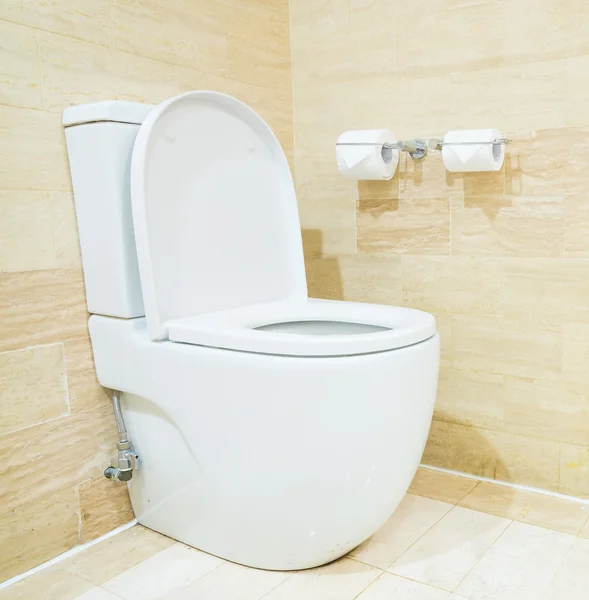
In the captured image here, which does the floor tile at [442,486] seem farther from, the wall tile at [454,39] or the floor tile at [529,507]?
the wall tile at [454,39]

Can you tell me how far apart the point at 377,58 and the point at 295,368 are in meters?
0.94

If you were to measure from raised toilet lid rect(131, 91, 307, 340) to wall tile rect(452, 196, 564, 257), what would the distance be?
1.26ft

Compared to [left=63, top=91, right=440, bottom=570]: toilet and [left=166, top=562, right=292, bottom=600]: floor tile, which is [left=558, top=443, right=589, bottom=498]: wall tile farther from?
[left=166, top=562, right=292, bottom=600]: floor tile

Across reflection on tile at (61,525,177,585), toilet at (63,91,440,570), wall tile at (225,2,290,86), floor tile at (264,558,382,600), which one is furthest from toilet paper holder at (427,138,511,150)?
reflection on tile at (61,525,177,585)

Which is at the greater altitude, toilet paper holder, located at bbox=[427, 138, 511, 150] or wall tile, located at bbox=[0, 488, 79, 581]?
toilet paper holder, located at bbox=[427, 138, 511, 150]

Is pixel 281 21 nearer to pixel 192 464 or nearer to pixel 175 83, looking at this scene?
pixel 175 83

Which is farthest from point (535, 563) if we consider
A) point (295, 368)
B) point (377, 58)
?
point (377, 58)

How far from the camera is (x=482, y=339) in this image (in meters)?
1.53

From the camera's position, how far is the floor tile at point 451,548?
3.81ft

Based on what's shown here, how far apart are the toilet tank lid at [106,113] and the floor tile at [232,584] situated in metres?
0.84

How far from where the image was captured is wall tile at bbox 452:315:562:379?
1439 millimetres

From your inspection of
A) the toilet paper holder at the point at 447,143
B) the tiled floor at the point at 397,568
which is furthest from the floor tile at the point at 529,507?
the toilet paper holder at the point at 447,143

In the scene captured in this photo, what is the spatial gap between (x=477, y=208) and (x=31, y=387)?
3.32 feet

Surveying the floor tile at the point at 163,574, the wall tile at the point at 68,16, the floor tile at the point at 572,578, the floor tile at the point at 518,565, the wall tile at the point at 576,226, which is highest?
the wall tile at the point at 68,16
